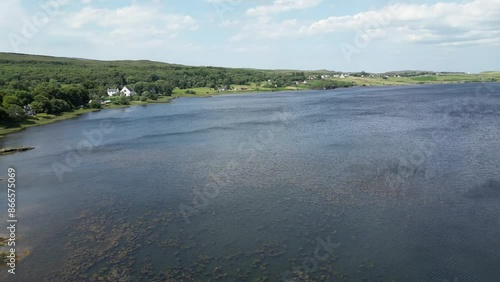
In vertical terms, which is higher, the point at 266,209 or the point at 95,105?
the point at 95,105

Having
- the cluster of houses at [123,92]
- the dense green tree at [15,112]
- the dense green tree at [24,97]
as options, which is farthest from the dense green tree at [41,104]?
the cluster of houses at [123,92]

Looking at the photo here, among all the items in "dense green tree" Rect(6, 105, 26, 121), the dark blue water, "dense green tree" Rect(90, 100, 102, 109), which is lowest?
the dark blue water

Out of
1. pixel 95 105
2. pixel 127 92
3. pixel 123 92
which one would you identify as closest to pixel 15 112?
pixel 95 105

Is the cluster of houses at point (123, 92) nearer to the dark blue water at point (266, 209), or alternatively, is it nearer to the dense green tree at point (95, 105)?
the dense green tree at point (95, 105)

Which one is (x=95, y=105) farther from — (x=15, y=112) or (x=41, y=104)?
(x=15, y=112)

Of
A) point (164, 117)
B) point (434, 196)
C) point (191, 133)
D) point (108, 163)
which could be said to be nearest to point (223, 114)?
point (164, 117)

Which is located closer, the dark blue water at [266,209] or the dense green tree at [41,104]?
the dark blue water at [266,209]

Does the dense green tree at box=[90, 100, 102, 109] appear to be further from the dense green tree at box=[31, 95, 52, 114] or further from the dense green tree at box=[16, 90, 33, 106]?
the dense green tree at box=[16, 90, 33, 106]

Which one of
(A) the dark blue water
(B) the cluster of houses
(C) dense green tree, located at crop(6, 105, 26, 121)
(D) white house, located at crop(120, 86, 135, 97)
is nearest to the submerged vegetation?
(C) dense green tree, located at crop(6, 105, 26, 121)
